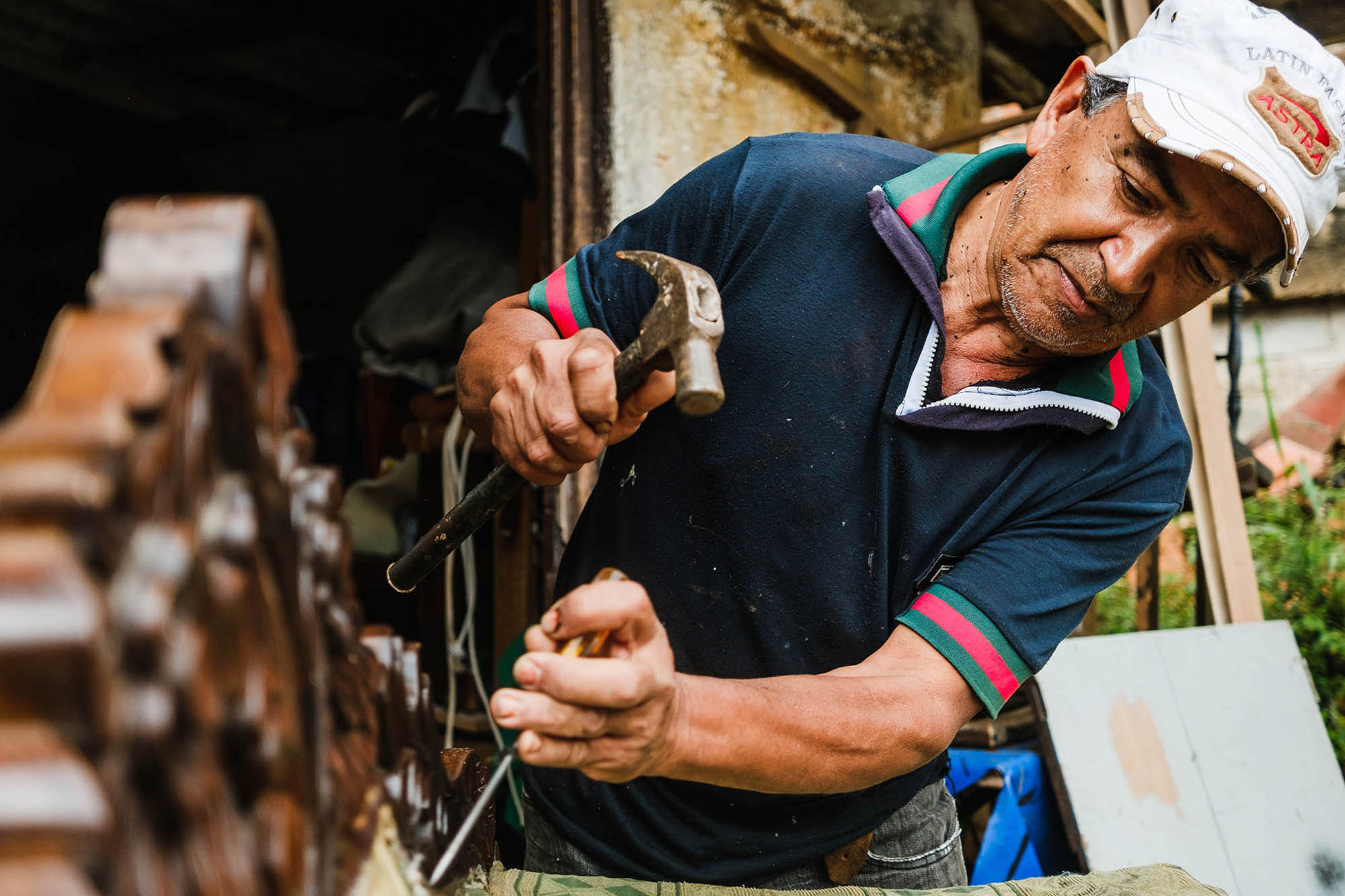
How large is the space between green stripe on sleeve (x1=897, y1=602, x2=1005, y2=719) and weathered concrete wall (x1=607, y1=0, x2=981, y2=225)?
1.66 m

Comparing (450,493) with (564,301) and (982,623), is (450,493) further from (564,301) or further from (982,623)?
(982,623)

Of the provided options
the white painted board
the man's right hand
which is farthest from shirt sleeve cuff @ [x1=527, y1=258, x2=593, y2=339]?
the white painted board

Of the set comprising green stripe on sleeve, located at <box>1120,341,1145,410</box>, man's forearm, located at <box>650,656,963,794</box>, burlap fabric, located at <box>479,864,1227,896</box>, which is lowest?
burlap fabric, located at <box>479,864,1227,896</box>

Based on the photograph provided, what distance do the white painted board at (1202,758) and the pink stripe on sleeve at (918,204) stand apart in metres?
1.65

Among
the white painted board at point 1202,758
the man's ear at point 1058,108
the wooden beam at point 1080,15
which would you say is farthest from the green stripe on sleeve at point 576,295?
the wooden beam at point 1080,15

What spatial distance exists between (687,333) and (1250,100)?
2.99ft

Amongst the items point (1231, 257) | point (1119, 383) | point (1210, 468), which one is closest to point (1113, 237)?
point (1231, 257)

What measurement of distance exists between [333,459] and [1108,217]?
3.33 metres

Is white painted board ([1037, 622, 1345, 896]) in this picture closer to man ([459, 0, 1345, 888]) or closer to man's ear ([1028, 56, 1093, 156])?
man ([459, 0, 1345, 888])

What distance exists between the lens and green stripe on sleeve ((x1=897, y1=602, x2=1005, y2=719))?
148 centimetres

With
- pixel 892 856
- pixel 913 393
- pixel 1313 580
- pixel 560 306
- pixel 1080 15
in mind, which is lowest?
pixel 892 856

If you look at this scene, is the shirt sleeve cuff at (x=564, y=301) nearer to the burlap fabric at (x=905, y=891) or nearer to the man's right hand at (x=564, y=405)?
the man's right hand at (x=564, y=405)

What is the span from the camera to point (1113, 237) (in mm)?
1517

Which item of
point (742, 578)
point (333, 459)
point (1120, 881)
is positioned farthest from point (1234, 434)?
point (333, 459)
